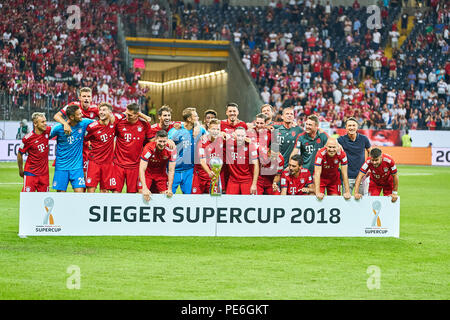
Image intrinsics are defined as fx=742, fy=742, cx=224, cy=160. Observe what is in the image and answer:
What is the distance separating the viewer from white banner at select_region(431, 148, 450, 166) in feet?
114

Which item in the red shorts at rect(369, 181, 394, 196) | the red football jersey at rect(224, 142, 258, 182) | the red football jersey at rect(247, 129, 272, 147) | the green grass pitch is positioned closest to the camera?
the green grass pitch

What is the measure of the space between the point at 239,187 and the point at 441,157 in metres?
24.1

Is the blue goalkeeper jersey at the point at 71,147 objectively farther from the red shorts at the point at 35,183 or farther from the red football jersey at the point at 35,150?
the red shorts at the point at 35,183

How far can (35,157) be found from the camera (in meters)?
12.4

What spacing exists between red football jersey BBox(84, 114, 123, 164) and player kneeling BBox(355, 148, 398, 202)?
422cm

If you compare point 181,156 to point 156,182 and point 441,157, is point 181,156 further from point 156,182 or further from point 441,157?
point 441,157

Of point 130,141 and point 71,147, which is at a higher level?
point 130,141

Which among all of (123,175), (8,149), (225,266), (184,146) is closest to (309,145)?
(184,146)

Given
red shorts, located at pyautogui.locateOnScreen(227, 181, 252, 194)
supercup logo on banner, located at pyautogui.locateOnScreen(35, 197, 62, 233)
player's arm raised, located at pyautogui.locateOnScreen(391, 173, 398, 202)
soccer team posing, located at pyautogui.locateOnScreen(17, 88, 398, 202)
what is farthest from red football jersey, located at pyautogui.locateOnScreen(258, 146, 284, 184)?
supercup logo on banner, located at pyautogui.locateOnScreen(35, 197, 62, 233)

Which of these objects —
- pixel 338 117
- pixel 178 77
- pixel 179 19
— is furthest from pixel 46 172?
pixel 178 77

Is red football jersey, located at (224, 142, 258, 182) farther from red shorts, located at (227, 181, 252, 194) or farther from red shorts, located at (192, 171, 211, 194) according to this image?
red shorts, located at (192, 171, 211, 194)

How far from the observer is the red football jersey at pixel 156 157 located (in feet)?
39.1

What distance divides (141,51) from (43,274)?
33.0m

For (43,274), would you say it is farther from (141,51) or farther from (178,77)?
(178,77)
